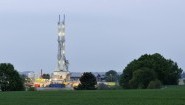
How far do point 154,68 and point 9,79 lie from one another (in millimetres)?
28387

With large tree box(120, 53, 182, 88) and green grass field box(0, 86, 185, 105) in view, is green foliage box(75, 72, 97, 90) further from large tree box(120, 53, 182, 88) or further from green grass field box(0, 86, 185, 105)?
green grass field box(0, 86, 185, 105)

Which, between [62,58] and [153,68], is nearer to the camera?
[153,68]

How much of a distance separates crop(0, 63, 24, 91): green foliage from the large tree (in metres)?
20.9

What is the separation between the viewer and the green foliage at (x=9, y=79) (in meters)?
110

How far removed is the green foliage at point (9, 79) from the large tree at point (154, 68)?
2089 cm

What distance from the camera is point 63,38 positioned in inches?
7781

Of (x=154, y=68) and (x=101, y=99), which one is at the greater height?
(x=154, y=68)

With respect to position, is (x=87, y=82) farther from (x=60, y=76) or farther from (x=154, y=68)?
(x=60, y=76)

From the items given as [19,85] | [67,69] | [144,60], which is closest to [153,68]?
[144,60]

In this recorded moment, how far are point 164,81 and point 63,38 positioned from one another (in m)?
78.8

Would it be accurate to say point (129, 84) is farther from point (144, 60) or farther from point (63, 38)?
point (63, 38)

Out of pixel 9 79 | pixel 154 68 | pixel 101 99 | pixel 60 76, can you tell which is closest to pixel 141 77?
pixel 154 68

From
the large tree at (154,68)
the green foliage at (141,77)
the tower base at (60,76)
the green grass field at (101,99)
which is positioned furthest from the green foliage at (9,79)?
the tower base at (60,76)

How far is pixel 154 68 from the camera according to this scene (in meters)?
119
